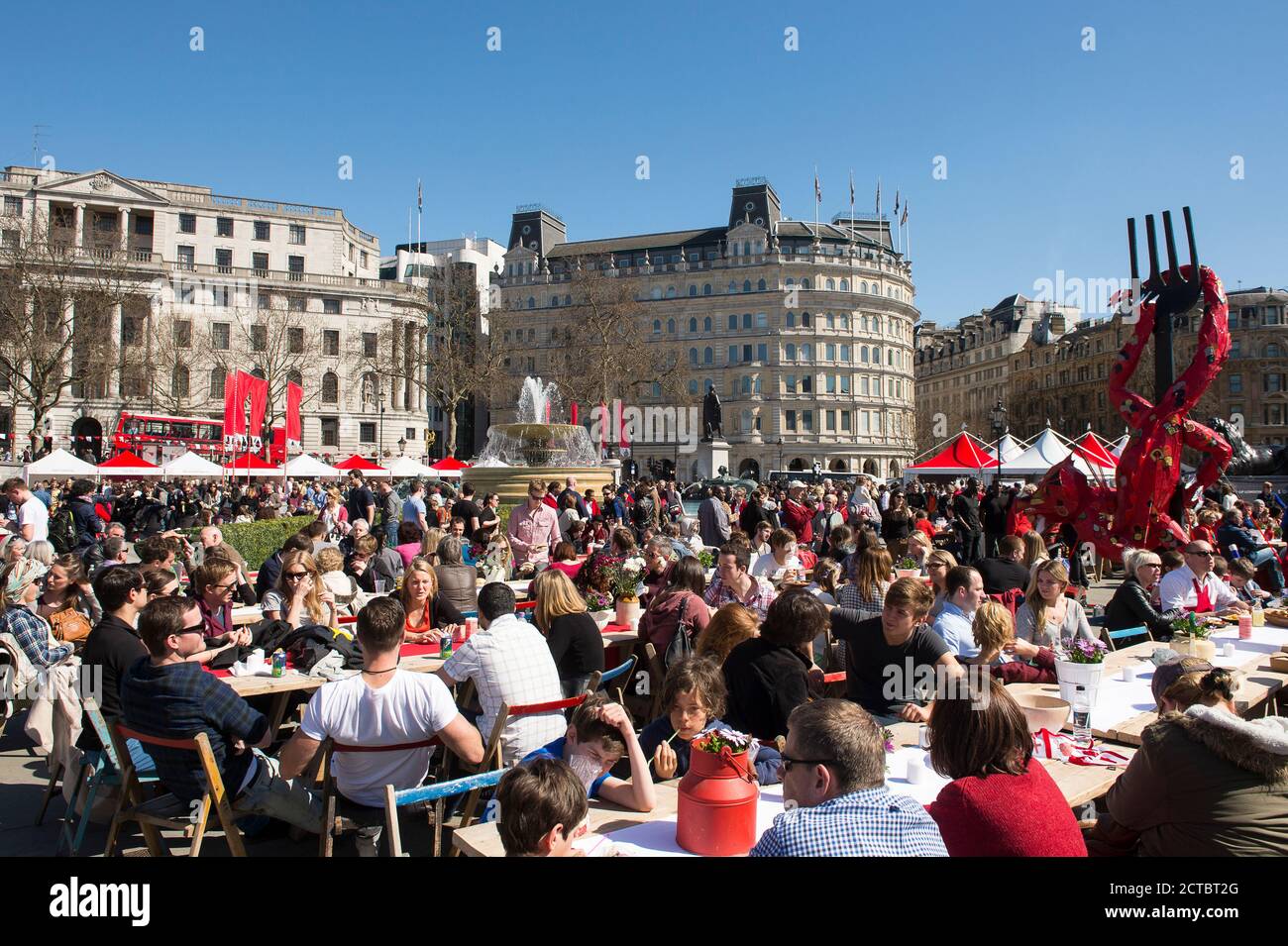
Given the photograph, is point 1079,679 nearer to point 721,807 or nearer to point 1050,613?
point 1050,613

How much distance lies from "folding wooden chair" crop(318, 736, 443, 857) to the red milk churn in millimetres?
1563

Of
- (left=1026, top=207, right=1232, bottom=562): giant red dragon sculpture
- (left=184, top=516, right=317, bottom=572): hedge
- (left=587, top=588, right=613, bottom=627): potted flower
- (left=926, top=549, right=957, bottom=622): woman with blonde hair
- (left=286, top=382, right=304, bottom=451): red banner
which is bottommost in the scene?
(left=587, top=588, right=613, bottom=627): potted flower

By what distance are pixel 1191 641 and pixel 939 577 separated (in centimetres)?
197

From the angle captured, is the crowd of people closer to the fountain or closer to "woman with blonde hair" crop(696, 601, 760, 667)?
"woman with blonde hair" crop(696, 601, 760, 667)

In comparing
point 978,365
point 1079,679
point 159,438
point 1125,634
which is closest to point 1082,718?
point 1079,679

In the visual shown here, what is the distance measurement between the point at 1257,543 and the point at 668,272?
77269 mm

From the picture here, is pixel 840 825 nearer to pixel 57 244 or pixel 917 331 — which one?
pixel 57 244

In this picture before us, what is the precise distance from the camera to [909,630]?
4965 millimetres

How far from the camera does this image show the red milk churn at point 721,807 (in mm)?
3006

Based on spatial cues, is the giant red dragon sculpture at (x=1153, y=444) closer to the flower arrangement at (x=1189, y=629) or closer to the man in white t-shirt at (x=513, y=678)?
the flower arrangement at (x=1189, y=629)

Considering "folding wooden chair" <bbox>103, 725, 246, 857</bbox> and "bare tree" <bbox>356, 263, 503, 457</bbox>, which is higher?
"bare tree" <bbox>356, 263, 503, 457</bbox>

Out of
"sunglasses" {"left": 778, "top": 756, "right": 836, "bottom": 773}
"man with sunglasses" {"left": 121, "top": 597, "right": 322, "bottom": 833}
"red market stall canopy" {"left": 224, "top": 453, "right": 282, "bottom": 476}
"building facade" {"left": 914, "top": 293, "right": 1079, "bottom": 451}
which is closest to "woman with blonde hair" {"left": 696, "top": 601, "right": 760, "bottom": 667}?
"man with sunglasses" {"left": 121, "top": 597, "right": 322, "bottom": 833}

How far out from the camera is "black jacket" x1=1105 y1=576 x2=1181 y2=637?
7391 mm
